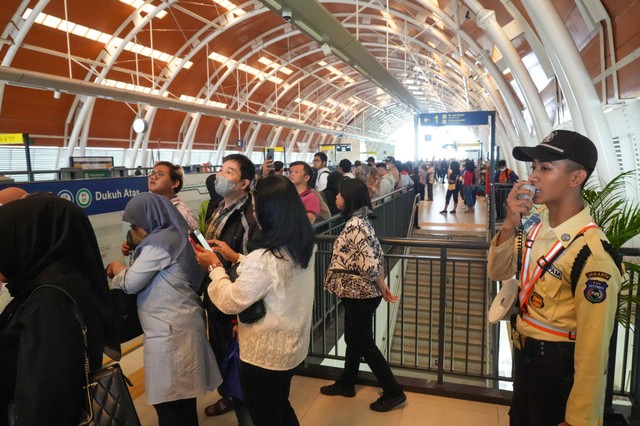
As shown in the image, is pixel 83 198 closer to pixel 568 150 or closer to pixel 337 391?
pixel 337 391

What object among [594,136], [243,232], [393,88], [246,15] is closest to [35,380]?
[243,232]

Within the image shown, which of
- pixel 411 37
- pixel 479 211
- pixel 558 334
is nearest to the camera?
pixel 558 334

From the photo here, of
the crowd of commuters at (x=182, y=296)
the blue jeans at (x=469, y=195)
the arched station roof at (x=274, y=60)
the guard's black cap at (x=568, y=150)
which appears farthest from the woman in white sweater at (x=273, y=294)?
the blue jeans at (x=469, y=195)

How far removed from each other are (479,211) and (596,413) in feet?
49.4

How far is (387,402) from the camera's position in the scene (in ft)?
10.6

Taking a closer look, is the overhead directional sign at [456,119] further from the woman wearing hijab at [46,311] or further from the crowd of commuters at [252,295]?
the woman wearing hijab at [46,311]

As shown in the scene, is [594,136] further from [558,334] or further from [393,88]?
[393,88]

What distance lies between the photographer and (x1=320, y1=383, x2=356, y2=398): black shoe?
3.44m

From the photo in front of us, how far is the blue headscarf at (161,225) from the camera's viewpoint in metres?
2.33

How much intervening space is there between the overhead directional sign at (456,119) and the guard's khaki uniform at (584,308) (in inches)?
378

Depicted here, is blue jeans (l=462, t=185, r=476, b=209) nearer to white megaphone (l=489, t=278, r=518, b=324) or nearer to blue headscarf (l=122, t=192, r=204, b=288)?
white megaphone (l=489, t=278, r=518, b=324)

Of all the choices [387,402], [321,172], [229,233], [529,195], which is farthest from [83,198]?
[529,195]

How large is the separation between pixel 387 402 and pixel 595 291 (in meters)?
2.10

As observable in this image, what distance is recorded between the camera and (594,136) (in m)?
5.25
